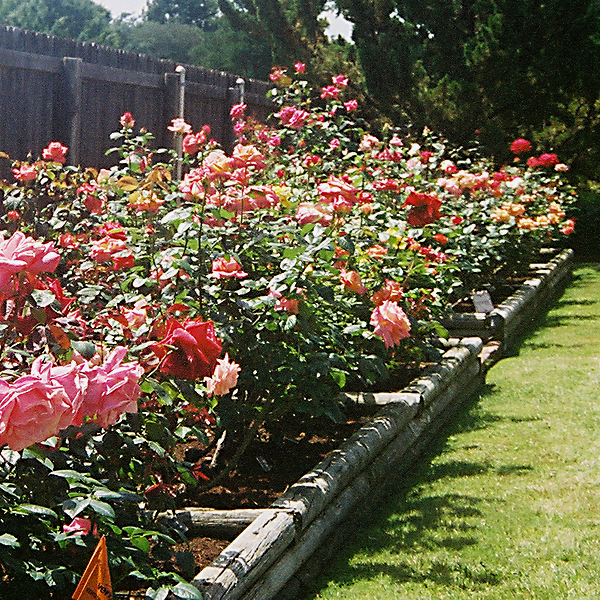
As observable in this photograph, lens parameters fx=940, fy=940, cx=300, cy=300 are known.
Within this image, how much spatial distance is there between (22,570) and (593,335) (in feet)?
19.8

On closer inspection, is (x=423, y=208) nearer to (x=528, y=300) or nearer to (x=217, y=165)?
(x=217, y=165)

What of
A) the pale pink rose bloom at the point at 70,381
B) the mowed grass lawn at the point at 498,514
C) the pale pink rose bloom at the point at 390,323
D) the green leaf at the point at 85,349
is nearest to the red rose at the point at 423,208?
the pale pink rose bloom at the point at 390,323

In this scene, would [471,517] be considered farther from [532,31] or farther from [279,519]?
[532,31]

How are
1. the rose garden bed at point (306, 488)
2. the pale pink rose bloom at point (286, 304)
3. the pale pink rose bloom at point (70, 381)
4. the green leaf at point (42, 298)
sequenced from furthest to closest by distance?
1. the pale pink rose bloom at point (286, 304)
2. the rose garden bed at point (306, 488)
3. the green leaf at point (42, 298)
4. the pale pink rose bloom at point (70, 381)

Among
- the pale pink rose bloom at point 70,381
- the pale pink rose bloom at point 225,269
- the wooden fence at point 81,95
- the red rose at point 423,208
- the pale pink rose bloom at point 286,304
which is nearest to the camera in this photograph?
the pale pink rose bloom at point 70,381

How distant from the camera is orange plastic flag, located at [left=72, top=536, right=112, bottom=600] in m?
1.63

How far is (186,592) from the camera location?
2.03 metres

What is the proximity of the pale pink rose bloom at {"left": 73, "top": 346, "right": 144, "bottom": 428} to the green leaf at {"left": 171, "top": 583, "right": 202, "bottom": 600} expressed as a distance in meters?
0.39

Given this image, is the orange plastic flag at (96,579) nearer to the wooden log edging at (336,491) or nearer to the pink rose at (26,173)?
the wooden log edging at (336,491)

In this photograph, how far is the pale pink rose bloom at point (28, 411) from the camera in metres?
1.69

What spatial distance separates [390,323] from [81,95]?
4827mm

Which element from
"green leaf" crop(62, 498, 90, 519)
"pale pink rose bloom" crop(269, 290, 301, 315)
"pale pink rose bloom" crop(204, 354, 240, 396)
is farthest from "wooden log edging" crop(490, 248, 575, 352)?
"green leaf" crop(62, 498, 90, 519)

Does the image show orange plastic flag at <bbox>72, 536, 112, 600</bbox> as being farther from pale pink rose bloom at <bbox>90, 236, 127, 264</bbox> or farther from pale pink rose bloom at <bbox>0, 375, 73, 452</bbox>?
pale pink rose bloom at <bbox>90, 236, 127, 264</bbox>

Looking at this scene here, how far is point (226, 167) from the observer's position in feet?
11.6
